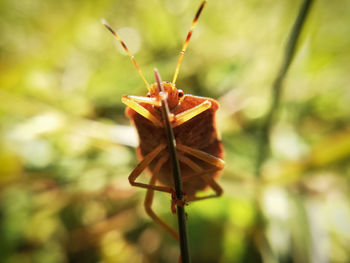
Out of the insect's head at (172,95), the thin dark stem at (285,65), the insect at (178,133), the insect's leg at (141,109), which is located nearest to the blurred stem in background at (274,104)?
the thin dark stem at (285,65)

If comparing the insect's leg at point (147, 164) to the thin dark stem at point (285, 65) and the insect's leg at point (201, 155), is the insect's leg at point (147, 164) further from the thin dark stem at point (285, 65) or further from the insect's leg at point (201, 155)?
the thin dark stem at point (285, 65)

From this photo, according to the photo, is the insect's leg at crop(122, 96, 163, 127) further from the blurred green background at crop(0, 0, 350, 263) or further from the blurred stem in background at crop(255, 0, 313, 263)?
the blurred green background at crop(0, 0, 350, 263)

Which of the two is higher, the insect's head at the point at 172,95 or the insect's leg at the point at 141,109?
the insect's head at the point at 172,95

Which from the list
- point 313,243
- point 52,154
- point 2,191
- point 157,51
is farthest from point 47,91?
point 313,243

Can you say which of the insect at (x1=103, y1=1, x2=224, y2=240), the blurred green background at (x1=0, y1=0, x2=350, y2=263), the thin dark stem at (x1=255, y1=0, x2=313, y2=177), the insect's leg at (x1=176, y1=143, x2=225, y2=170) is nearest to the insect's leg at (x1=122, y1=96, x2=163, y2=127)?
the insect at (x1=103, y1=1, x2=224, y2=240)

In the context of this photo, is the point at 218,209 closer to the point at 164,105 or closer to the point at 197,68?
the point at 164,105

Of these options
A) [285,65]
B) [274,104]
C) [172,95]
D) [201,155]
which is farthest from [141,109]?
[274,104]
